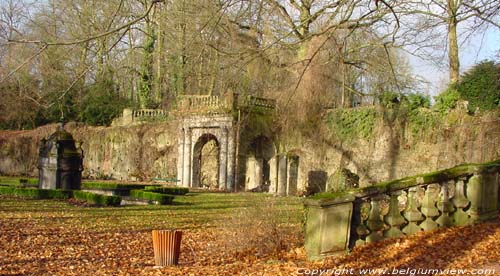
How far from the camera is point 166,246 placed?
7922 millimetres

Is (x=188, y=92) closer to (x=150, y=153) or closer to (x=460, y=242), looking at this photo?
(x=150, y=153)

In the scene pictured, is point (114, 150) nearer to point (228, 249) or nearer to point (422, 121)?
point (422, 121)

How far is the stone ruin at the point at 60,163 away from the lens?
20.1 m

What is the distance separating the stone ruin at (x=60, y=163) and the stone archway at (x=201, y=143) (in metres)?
9.30

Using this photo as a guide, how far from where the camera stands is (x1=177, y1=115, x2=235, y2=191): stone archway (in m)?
28.4

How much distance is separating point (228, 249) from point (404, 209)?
2833mm

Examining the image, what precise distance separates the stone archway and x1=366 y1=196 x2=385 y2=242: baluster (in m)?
20.3

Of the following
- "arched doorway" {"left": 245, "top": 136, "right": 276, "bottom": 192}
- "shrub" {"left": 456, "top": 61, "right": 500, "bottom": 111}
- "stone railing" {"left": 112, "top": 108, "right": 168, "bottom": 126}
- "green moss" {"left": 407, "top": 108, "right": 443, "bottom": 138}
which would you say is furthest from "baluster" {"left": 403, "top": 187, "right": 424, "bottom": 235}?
"stone railing" {"left": 112, "top": 108, "right": 168, "bottom": 126}

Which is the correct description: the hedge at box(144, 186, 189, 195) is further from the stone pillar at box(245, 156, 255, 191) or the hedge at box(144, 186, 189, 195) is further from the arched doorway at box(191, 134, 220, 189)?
the stone pillar at box(245, 156, 255, 191)

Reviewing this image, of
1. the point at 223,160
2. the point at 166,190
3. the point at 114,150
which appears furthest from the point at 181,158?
the point at 166,190

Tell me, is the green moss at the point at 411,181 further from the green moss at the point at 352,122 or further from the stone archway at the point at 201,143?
the stone archway at the point at 201,143

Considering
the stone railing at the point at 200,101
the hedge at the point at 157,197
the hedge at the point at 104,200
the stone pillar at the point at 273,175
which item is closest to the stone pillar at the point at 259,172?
the stone pillar at the point at 273,175

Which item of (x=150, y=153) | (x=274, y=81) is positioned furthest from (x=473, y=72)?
(x=150, y=153)

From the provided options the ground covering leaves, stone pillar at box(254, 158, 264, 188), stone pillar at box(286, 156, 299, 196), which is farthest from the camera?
stone pillar at box(254, 158, 264, 188)
